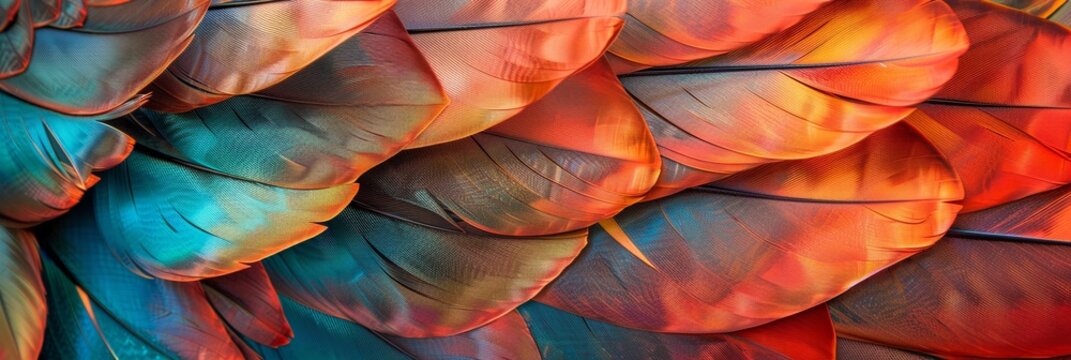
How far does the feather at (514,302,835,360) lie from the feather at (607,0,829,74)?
23cm

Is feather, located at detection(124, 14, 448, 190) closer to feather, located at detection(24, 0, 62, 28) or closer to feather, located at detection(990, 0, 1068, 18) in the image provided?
feather, located at detection(24, 0, 62, 28)

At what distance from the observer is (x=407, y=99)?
60 cm

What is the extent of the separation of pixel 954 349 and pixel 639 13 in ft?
1.33

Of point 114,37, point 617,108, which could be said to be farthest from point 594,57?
point 114,37

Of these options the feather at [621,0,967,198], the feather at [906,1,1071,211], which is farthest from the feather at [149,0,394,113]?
the feather at [906,1,1071,211]

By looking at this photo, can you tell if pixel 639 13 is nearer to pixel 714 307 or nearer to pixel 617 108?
pixel 617 108

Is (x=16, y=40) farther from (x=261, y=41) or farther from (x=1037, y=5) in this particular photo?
(x=1037, y=5)

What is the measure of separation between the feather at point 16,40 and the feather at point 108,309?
0.50 ft

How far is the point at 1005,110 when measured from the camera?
0.73 meters

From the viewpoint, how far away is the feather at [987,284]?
75 cm

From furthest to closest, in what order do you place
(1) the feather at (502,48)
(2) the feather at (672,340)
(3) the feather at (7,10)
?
1. (2) the feather at (672,340)
2. (1) the feather at (502,48)
3. (3) the feather at (7,10)

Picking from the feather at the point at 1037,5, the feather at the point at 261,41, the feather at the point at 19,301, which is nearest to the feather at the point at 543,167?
the feather at the point at 261,41

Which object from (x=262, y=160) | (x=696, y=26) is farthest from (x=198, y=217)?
(x=696, y=26)

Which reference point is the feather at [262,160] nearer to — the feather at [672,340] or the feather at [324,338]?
the feather at [324,338]
